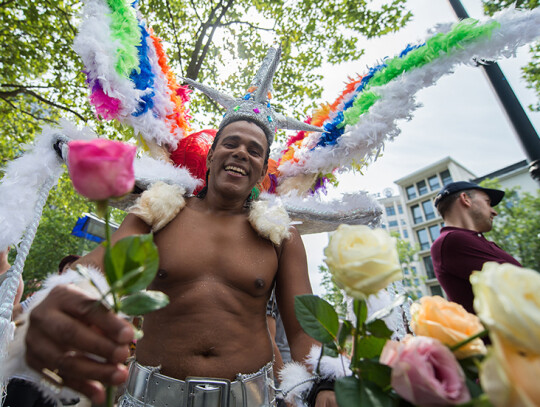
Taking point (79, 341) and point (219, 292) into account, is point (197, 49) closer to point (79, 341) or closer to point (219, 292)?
point (219, 292)

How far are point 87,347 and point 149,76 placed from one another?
87.9 inches

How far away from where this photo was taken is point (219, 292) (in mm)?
1597

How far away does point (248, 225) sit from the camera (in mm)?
1939

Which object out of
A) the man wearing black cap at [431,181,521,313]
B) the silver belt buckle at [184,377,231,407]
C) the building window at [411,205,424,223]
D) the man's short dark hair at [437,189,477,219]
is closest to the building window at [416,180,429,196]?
the building window at [411,205,424,223]

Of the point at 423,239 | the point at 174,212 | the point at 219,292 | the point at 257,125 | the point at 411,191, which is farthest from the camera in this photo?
the point at 411,191

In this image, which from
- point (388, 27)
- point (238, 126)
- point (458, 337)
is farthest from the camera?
point (388, 27)

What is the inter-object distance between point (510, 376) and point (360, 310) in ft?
0.76

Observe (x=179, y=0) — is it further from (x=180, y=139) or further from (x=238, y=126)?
(x=238, y=126)

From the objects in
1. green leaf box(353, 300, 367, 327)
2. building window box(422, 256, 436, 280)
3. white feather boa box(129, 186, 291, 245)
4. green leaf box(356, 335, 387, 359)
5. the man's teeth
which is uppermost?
building window box(422, 256, 436, 280)

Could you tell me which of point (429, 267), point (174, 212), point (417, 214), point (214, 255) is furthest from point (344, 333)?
point (417, 214)

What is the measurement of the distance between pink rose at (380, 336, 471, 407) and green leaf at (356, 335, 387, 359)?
2.2 inches

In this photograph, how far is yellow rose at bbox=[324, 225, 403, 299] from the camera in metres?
0.50

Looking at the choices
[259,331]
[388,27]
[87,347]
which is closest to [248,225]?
[259,331]

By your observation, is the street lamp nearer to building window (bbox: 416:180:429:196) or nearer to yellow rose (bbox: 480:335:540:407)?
yellow rose (bbox: 480:335:540:407)
